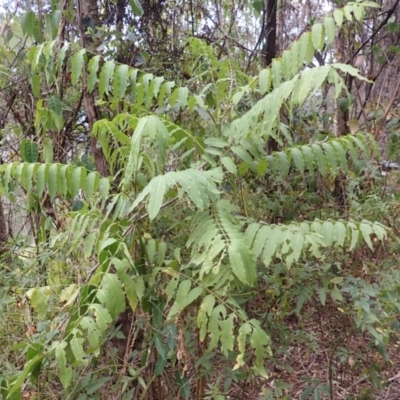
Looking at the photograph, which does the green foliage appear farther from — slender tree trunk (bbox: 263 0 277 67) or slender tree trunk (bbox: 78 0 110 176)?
slender tree trunk (bbox: 263 0 277 67)

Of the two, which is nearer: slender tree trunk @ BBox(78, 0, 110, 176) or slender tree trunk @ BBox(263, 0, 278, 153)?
slender tree trunk @ BBox(78, 0, 110, 176)

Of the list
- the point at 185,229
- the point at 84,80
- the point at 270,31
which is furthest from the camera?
the point at 270,31

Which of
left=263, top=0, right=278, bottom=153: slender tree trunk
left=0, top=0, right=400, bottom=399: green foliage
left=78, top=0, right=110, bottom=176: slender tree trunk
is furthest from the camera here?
left=263, top=0, right=278, bottom=153: slender tree trunk

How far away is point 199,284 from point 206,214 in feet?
0.80

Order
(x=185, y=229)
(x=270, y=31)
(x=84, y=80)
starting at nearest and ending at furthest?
(x=185, y=229) → (x=84, y=80) → (x=270, y=31)

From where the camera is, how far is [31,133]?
9.04 feet

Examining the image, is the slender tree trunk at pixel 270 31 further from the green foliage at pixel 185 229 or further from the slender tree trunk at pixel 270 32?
the green foliage at pixel 185 229

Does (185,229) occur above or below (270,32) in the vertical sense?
below

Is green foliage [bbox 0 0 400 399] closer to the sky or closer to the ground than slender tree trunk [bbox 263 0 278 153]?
closer to the ground

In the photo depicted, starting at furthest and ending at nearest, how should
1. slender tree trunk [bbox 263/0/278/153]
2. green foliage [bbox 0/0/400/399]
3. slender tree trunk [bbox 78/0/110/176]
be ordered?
slender tree trunk [bbox 263/0/278/153]
slender tree trunk [bbox 78/0/110/176]
green foliage [bbox 0/0/400/399]

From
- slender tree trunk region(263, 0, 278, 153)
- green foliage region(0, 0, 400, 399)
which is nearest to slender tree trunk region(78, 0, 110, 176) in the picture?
green foliage region(0, 0, 400, 399)

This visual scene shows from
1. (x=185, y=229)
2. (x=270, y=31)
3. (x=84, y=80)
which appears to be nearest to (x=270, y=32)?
(x=270, y=31)

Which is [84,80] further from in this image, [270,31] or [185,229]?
[270,31]

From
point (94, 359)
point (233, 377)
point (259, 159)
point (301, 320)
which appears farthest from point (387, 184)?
point (94, 359)
